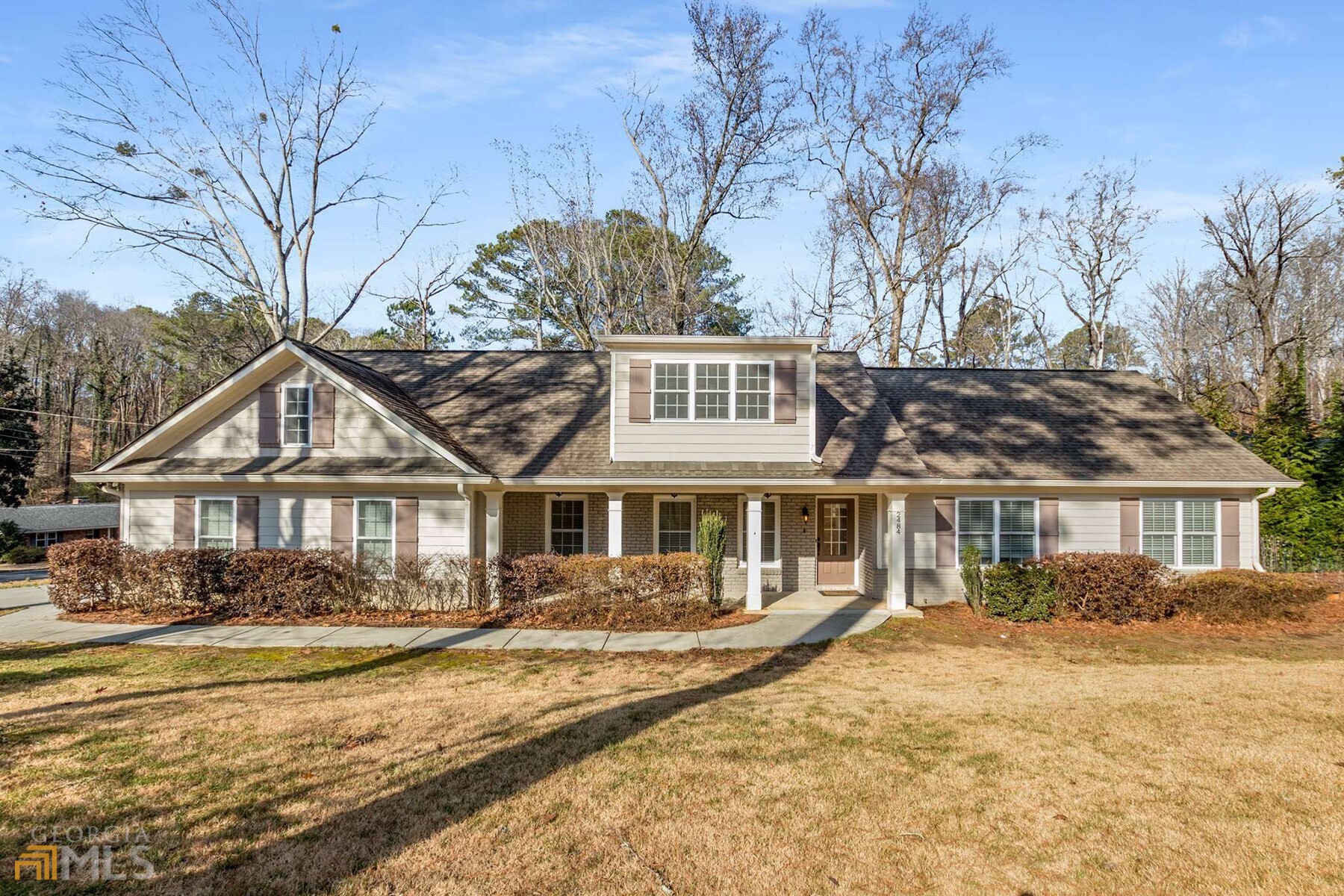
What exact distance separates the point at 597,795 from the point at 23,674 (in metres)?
8.29

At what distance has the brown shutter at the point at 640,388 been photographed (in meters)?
14.1

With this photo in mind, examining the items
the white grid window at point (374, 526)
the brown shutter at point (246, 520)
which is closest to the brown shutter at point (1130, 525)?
the white grid window at point (374, 526)

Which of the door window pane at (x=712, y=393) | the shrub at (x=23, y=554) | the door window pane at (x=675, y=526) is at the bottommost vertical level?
the shrub at (x=23, y=554)

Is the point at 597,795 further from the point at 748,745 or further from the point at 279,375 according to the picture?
the point at 279,375

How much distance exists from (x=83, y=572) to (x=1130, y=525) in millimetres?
20582

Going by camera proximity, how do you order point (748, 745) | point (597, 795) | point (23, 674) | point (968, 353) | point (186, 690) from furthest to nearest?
point (968, 353) → point (23, 674) → point (186, 690) → point (748, 745) → point (597, 795)

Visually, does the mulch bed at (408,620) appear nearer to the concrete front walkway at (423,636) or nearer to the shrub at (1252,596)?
the concrete front walkway at (423,636)

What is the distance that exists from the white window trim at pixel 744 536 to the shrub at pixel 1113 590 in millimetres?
5367

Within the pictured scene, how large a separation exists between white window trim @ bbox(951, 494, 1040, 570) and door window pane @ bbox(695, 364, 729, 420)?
Answer: 5.34 m

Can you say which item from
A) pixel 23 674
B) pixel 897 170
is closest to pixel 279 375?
pixel 23 674

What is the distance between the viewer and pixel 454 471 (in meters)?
13.3

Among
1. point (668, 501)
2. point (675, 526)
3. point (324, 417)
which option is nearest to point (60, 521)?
point (324, 417)

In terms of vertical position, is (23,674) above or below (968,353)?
below

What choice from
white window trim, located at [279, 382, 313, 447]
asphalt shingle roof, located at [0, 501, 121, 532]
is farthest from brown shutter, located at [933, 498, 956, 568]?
asphalt shingle roof, located at [0, 501, 121, 532]
